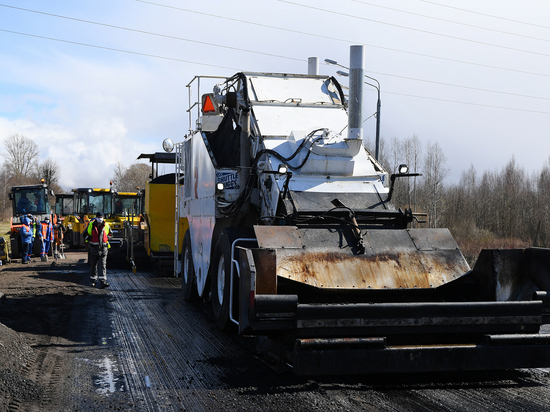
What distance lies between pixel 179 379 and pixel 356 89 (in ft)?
13.3

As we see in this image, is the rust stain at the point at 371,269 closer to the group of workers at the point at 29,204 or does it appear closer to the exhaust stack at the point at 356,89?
the exhaust stack at the point at 356,89

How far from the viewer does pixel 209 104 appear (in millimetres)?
9109

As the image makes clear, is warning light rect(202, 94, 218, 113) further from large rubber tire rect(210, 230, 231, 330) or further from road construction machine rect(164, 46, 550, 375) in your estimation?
large rubber tire rect(210, 230, 231, 330)

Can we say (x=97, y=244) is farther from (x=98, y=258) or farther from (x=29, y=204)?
(x=29, y=204)

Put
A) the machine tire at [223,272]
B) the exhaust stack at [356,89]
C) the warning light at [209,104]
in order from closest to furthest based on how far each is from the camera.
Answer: the machine tire at [223,272]
the exhaust stack at [356,89]
the warning light at [209,104]

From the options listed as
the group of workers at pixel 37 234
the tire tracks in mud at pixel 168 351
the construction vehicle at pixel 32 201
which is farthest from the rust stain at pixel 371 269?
the construction vehicle at pixel 32 201

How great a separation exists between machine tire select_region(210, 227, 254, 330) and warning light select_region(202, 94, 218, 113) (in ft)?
9.45

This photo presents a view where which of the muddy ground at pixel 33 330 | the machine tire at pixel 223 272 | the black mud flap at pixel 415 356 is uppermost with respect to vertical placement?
the machine tire at pixel 223 272

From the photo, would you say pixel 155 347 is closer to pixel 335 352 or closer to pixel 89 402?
pixel 89 402

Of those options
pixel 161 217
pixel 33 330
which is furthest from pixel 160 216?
pixel 33 330

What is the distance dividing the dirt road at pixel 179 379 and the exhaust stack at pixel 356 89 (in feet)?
10.1

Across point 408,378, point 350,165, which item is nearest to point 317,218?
point 350,165

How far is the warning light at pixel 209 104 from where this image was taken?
29.7ft

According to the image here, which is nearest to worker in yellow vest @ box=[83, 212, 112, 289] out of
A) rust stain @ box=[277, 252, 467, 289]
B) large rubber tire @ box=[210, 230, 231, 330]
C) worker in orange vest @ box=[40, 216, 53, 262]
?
large rubber tire @ box=[210, 230, 231, 330]
